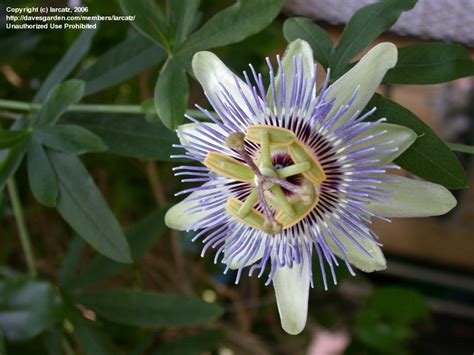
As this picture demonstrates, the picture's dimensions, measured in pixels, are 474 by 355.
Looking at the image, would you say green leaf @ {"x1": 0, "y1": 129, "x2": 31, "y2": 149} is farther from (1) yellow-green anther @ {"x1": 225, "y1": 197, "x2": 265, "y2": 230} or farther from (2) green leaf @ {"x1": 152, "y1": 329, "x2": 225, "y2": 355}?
(2) green leaf @ {"x1": 152, "y1": 329, "x2": 225, "y2": 355}

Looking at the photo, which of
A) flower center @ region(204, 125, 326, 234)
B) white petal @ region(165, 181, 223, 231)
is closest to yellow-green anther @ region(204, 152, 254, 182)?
flower center @ region(204, 125, 326, 234)

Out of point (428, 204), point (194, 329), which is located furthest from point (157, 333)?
point (428, 204)

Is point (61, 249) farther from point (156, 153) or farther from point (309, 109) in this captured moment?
point (309, 109)

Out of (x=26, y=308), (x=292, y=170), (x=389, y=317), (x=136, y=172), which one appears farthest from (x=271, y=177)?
(x=389, y=317)

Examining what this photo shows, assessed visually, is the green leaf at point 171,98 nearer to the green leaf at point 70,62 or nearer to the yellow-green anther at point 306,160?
the yellow-green anther at point 306,160

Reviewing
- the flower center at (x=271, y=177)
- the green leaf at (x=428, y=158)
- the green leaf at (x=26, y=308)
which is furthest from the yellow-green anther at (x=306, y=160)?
the green leaf at (x=26, y=308)
